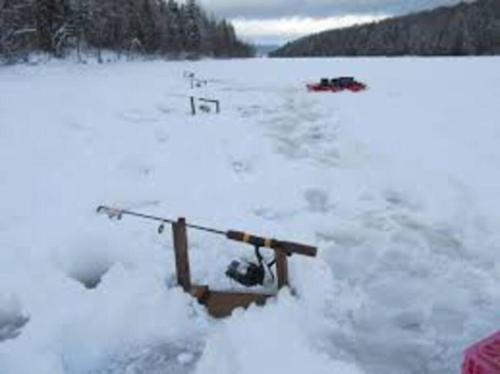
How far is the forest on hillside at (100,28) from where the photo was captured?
143 feet

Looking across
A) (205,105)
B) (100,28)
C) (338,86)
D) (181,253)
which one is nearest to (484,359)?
(181,253)

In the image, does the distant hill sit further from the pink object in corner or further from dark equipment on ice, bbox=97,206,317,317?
the pink object in corner

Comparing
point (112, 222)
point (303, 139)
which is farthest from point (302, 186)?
point (303, 139)

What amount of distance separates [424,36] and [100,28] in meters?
57.7

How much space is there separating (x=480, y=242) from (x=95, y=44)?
54520 millimetres

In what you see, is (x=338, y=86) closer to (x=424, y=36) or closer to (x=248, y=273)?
(x=248, y=273)

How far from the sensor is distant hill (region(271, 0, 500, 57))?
81.8m

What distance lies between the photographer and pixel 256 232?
7.78m

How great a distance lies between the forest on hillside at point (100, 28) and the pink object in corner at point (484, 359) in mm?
40304

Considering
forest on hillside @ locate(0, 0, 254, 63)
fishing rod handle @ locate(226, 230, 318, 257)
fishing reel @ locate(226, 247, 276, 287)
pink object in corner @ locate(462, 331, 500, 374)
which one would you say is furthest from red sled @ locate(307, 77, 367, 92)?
forest on hillside @ locate(0, 0, 254, 63)

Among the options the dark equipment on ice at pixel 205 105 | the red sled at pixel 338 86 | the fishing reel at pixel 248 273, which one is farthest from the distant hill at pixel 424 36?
the fishing reel at pixel 248 273

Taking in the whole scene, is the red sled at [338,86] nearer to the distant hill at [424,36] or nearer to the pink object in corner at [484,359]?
the pink object in corner at [484,359]

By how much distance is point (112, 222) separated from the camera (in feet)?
25.7

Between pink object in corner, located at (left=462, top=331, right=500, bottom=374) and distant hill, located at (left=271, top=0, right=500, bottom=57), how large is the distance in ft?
253
